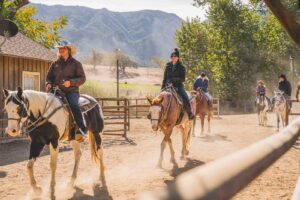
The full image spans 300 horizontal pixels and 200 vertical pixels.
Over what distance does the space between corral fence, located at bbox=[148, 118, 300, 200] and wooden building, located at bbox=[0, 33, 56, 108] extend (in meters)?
15.3

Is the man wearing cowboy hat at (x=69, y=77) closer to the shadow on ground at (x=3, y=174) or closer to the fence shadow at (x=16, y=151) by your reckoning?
the shadow on ground at (x=3, y=174)

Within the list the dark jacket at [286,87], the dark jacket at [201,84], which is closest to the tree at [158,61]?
the dark jacket at [286,87]

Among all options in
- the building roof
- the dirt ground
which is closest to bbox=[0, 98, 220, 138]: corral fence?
the dirt ground

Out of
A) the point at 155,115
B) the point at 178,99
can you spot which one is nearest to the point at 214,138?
the point at 178,99

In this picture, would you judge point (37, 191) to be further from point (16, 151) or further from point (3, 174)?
point (16, 151)

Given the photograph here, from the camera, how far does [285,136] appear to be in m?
2.81

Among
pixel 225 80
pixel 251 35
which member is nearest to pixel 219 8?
pixel 251 35

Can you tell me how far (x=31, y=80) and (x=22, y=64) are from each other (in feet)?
3.36

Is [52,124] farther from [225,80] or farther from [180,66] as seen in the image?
[225,80]

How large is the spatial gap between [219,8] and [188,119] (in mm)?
33894

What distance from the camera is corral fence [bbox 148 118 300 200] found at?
41.6 inches

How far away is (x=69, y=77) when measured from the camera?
26.2ft

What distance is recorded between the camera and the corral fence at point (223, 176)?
1057mm

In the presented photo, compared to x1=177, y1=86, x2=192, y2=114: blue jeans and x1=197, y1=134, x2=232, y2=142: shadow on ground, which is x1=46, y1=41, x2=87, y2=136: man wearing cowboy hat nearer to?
x1=177, y1=86, x2=192, y2=114: blue jeans
